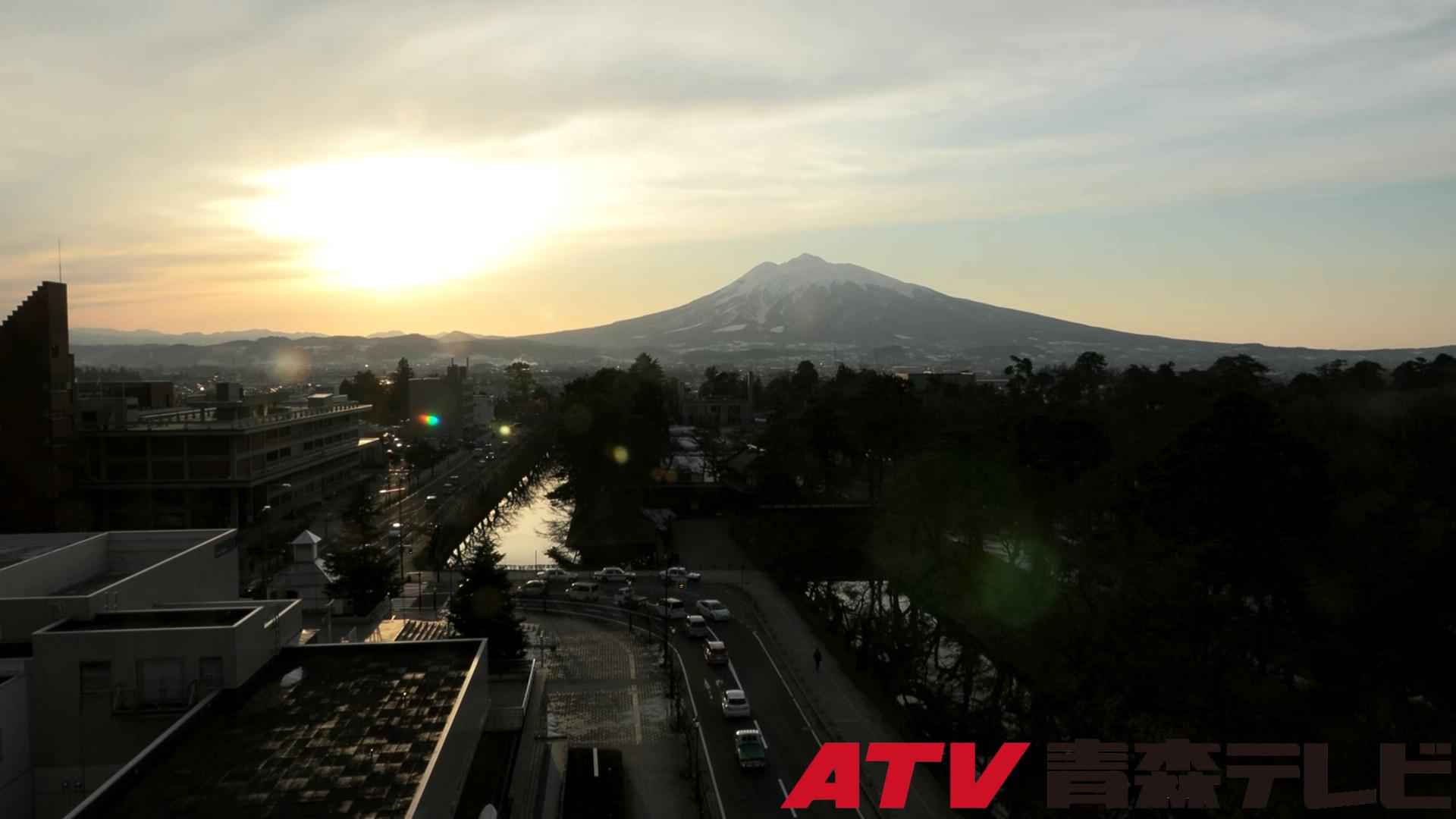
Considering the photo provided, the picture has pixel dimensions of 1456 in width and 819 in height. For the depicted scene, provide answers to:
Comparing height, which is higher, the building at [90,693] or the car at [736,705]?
the building at [90,693]

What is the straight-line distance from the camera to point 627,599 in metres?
12.4

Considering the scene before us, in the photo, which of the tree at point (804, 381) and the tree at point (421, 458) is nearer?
the tree at point (421, 458)

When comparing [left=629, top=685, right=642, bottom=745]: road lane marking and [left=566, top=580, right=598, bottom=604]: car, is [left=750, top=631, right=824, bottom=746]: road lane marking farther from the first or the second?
[left=566, top=580, right=598, bottom=604]: car

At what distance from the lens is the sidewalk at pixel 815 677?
7.02 meters

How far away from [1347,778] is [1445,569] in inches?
70.8

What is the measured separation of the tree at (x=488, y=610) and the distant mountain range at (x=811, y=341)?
69.6 meters

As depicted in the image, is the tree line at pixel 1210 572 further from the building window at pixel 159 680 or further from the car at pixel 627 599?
the building window at pixel 159 680

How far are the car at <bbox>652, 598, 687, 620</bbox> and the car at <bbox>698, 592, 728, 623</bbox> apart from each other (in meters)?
0.25

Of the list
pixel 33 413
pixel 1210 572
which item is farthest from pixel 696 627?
pixel 33 413

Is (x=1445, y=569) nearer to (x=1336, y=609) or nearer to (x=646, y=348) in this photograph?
(x=1336, y=609)

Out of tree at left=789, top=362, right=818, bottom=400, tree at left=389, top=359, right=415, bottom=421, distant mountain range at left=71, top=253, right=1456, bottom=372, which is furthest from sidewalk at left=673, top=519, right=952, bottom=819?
distant mountain range at left=71, top=253, right=1456, bottom=372

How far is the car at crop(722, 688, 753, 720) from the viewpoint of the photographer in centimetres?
828

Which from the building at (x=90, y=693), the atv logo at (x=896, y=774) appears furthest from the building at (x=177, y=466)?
the atv logo at (x=896, y=774)

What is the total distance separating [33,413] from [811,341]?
91.6 m
